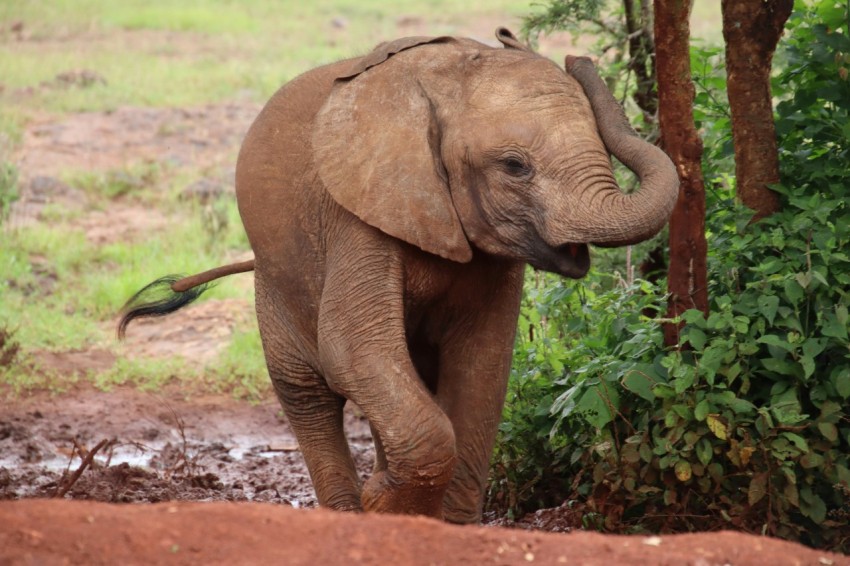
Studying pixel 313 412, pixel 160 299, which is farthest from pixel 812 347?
pixel 160 299

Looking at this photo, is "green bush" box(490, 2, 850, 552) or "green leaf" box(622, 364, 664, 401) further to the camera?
"green leaf" box(622, 364, 664, 401)

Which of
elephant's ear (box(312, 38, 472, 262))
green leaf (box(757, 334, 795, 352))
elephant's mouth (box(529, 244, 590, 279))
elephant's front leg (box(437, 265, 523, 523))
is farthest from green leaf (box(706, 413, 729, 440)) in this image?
elephant's ear (box(312, 38, 472, 262))

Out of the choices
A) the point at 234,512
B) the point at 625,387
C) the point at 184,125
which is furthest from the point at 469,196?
the point at 184,125

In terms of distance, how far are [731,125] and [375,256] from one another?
1.78m

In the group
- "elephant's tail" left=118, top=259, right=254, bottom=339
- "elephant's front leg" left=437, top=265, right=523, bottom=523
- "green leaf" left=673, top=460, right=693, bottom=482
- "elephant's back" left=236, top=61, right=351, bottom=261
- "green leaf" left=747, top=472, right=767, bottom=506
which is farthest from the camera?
"elephant's tail" left=118, top=259, right=254, bottom=339

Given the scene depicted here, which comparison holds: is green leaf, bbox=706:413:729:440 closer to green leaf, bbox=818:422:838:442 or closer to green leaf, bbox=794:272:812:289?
green leaf, bbox=818:422:838:442

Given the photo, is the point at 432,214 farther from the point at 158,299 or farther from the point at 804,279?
the point at 158,299

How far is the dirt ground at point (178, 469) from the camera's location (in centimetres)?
416

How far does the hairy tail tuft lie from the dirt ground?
750 millimetres

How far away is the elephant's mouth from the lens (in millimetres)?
5652

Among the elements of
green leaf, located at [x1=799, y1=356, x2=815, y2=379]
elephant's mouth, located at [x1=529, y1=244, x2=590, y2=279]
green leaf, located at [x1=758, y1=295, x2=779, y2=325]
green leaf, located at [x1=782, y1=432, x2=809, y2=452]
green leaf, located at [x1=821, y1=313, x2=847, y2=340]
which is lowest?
green leaf, located at [x1=782, y1=432, x2=809, y2=452]

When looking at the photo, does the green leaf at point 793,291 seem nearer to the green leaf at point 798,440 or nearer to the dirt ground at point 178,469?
the green leaf at point 798,440

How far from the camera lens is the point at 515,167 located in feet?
18.9

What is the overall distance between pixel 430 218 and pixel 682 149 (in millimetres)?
1070
